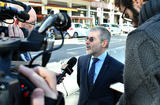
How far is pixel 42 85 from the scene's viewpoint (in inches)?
29.5

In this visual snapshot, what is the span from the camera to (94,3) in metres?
34.5

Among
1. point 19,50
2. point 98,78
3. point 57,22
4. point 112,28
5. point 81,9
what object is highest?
point 81,9

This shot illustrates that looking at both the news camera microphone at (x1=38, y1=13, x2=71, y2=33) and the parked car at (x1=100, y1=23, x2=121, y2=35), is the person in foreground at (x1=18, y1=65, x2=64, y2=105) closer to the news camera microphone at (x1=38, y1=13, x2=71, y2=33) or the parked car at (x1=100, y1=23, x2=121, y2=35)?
the news camera microphone at (x1=38, y1=13, x2=71, y2=33)

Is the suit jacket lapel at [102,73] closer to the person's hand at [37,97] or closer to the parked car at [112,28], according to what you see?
the person's hand at [37,97]

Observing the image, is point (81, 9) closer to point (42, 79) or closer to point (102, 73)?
point (102, 73)

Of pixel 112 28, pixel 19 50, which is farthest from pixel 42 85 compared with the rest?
pixel 112 28

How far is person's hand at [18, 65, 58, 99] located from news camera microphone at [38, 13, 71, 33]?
0.51 ft

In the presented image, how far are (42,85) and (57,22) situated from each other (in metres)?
0.27

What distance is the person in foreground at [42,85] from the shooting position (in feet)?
2.37

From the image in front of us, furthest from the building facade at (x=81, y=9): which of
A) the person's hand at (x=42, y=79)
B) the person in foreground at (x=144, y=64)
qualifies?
the person's hand at (x=42, y=79)

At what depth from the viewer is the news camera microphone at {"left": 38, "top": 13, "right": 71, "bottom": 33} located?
32.2 inches

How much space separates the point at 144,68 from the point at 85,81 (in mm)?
1491

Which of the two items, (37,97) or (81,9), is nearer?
(37,97)

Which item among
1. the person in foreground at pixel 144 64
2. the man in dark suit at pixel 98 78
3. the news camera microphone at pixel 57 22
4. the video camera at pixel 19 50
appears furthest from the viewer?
the man in dark suit at pixel 98 78
